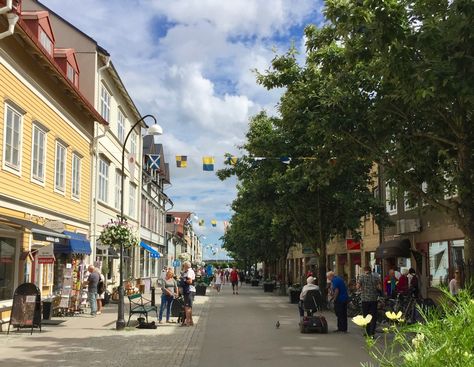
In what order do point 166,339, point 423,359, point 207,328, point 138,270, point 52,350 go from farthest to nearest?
point 138,270 < point 207,328 < point 166,339 < point 52,350 < point 423,359

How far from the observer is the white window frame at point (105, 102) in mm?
26369

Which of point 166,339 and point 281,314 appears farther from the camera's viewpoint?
point 281,314

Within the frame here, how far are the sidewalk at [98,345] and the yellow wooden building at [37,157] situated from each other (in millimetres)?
2214

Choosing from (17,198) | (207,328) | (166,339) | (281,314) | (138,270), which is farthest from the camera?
(138,270)

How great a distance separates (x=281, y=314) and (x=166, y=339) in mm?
8873

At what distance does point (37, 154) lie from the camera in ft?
58.4

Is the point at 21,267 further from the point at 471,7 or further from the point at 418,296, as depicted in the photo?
the point at 471,7

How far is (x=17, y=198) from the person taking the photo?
1577 cm

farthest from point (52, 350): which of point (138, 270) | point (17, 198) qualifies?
point (138, 270)

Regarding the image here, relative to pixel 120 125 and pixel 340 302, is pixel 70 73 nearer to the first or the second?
pixel 120 125

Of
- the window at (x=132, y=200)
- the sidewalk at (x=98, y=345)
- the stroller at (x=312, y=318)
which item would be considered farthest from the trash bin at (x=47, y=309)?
the window at (x=132, y=200)

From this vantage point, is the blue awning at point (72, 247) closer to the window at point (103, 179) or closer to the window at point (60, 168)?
the window at point (60, 168)

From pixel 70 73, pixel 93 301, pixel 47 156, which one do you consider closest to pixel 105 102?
pixel 70 73

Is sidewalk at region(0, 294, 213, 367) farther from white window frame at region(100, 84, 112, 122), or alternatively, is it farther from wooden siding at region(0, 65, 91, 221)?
white window frame at region(100, 84, 112, 122)
